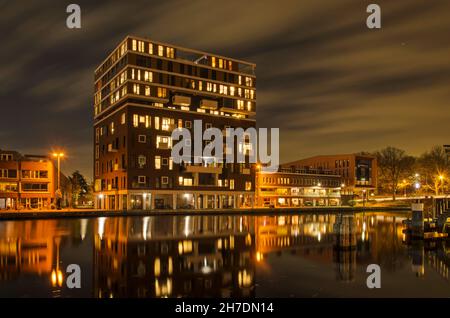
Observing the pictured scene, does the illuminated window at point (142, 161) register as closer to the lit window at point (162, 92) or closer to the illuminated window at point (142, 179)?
the illuminated window at point (142, 179)

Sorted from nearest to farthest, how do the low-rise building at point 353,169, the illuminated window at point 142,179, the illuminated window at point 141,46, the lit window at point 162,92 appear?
the illuminated window at point 142,179, the illuminated window at point 141,46, the lit window at point 162,92, the low-rise building at point 353,169

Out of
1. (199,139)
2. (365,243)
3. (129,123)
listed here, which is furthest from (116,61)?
(365,243)

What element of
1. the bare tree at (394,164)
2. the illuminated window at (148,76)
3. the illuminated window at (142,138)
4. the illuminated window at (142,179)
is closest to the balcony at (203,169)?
the illuminated window at (142,179)

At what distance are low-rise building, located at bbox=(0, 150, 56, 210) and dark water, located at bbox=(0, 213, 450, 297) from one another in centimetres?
7316

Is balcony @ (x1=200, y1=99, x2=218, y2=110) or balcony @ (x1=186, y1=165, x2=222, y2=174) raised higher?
balcony @ (x1=200, y1=99, x2=218, y2=110)

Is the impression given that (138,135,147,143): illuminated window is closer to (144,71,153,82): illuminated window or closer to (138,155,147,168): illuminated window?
(138,155,147,168): illuminated window

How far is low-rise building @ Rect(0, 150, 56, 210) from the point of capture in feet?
350

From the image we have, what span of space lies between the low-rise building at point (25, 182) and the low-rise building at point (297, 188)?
6424 cm

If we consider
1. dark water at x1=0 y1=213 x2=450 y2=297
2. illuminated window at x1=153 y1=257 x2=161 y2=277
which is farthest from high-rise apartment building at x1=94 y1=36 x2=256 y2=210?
illuminated window at x1=153 y1=257 x2=161 y2=277

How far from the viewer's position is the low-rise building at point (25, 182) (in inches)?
4203

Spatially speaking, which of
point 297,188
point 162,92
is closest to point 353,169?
point 297,188
